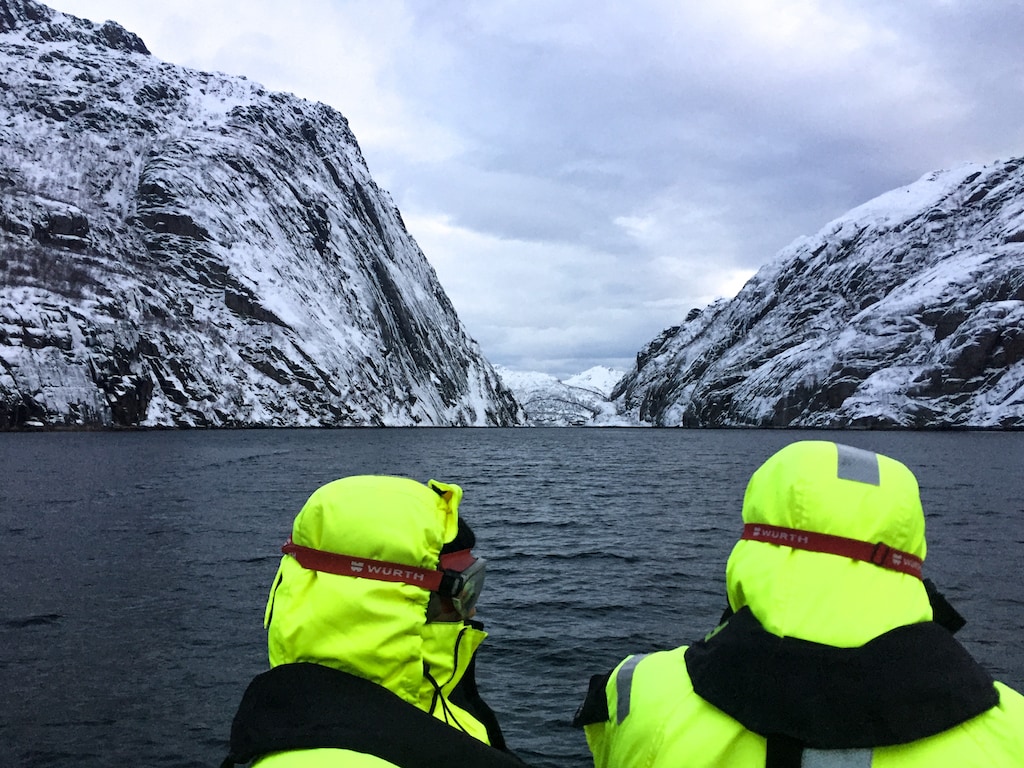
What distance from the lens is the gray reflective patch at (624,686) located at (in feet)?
10.6

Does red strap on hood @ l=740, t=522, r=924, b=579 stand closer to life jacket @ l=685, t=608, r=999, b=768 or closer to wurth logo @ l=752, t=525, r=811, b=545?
wurth logo @ l=752, t=525, r=811, b=545

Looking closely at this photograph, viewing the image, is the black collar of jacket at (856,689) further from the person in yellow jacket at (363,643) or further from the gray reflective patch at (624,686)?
the person in yellow jacket at (363,643)

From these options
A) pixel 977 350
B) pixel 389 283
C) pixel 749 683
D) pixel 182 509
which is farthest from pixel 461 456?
pixel 977 350

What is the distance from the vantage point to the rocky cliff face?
125625 mm

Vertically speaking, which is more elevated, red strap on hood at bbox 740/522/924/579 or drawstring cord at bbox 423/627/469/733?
red strap on hood at bbox 740/522/924/579

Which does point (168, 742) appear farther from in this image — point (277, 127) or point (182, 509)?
point (277, 127)

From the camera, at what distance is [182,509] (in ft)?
122

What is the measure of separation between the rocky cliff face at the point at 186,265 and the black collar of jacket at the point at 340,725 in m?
138

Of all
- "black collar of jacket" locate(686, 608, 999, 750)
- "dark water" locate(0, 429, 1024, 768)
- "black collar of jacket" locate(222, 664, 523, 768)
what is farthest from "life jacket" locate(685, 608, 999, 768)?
"dark water" locate(0, 429, 1024, 768)

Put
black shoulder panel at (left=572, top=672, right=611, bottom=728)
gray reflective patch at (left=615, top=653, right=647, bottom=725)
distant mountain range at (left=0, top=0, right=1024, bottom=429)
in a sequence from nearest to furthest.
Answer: gray reflective patch at (left=615, top=653, right=647, bottom=725) → black shoulder panel at (left=572, top=672, right=611, bottom=728) → distant mountain range at (left=0, top=0, right=1024, bottom=429)

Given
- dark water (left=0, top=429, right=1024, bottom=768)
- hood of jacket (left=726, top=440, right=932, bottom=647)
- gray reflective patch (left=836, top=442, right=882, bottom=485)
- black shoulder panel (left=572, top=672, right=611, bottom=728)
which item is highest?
gray reflective patch (left=836, top=442, right=882, bottom=485)

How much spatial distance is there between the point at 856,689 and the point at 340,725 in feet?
6.22

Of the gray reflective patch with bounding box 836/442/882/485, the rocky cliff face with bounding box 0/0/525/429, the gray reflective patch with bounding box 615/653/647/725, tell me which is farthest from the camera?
the rocky cliff face with bounding box 0/0/525/429

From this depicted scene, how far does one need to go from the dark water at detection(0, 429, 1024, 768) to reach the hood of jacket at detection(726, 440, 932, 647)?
10.3 m
